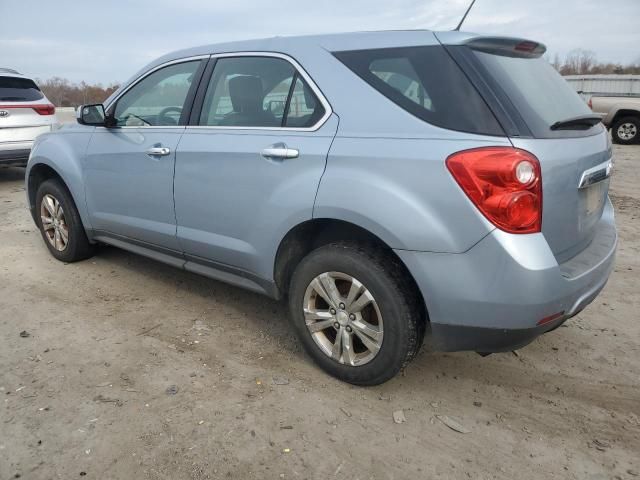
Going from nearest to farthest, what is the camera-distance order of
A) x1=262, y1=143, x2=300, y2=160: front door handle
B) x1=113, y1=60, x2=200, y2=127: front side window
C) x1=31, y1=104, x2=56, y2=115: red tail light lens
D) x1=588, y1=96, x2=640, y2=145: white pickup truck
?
1. x1=262, y1=143, x2=300, y2=160: front door handle
2. x1=113, y1=60, x2=200, y2=127: front side window
3. x1=31, y1=104, x2=56, y2=115: red tail light lens
4. x1=588, y1=96, x2=640, y2=145: white pickup truck

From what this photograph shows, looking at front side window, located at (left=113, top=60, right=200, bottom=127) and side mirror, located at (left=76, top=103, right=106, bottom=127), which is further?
side mirror, located at (left=76, top=103, right=106, bottom=127)

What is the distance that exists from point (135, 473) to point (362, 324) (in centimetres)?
120

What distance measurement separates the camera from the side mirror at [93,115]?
12.2ft

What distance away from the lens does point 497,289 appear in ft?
6.89

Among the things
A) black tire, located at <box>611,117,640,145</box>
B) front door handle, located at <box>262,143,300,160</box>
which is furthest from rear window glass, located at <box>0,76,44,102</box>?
black tire, located at <box>611,117,640,145</box>

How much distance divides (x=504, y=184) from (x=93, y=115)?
3.01 metres

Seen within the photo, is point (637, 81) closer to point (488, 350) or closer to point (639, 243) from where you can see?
point (639, 243)

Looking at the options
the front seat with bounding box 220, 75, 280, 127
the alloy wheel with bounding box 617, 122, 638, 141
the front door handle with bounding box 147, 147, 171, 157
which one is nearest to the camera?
the front seat with bounding box 220, 75, 280, 127

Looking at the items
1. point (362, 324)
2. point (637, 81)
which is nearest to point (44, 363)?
point (362, 324)

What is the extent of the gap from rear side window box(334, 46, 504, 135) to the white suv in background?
23.9 feet

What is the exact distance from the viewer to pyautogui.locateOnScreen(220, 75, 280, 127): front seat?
289 centimetres

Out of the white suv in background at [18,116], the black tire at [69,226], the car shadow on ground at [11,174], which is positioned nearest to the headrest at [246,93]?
the black tire at [69,226]

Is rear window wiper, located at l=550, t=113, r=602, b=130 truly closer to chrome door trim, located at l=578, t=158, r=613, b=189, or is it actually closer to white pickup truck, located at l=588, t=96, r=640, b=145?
chrome door trim, located at l=578, t=158, r=613, b=189

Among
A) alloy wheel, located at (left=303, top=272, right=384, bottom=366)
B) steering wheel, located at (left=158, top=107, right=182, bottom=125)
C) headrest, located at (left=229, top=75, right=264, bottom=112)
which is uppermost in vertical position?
headrest, located at (left=229, top=75, right=264, bottom=112)
